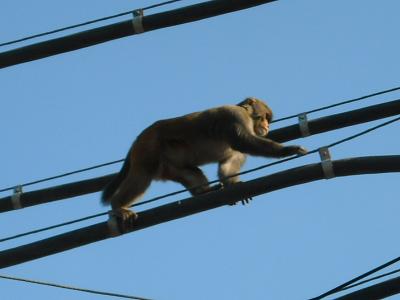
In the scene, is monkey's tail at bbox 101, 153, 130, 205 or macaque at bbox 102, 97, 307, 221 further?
macaque at bbox 102, 97, 307, 221

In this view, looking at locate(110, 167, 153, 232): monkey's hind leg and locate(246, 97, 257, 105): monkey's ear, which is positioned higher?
locate(246, 97, 257, 105): monkey's ear

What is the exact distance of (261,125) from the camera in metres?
12.4

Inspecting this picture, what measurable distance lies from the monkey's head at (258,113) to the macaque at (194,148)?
0.04ft

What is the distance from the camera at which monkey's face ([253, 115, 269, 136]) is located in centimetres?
1222

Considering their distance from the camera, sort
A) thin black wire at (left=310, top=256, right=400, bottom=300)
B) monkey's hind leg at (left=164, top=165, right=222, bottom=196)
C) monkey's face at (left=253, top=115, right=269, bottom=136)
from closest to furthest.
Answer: thin black wire at (left=310, top=256, right=400, bottom=300) → monkey's hind leg at (left=164, top=165, right=222, bottom=196) → monkey's face at (left=253, top=115, right=269, bottom=136)

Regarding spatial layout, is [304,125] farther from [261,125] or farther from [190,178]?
[261,125]

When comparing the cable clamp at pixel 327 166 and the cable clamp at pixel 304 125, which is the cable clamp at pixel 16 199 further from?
the cable clamp at pixel 327 166

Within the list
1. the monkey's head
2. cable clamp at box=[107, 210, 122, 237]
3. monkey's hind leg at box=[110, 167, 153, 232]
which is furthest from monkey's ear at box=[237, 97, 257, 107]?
cable clamp at box=[107, 210, 122, 237]

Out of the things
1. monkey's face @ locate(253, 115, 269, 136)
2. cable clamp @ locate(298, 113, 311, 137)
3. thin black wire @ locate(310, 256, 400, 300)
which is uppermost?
monkey's face @ locate(253, 115, 269, 136)

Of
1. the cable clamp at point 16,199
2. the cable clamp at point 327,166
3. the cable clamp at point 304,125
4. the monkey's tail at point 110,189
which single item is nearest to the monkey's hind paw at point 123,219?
the monkey's tail at point 110,189

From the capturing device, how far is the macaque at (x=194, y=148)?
11031mm

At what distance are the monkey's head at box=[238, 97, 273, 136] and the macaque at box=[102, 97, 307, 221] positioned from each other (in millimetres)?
13

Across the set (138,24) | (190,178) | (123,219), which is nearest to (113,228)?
(123,219)

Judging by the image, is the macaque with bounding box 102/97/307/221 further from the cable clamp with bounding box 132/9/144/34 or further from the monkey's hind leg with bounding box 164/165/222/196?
the cable clamp with bounding box 132/9/144/34
